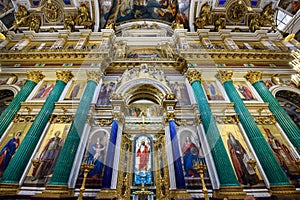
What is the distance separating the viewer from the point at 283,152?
628 cm

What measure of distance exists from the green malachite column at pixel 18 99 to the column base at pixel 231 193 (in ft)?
24.7

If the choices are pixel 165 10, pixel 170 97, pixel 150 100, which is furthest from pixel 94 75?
pixel 165 10

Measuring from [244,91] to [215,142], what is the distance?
3662mm

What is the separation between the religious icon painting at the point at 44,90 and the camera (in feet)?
26.0

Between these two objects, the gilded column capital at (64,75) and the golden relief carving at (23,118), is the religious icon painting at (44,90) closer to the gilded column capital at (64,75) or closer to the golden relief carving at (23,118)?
the gilded column capital at (64,75)

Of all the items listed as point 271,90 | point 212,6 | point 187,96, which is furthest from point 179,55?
point 212,6

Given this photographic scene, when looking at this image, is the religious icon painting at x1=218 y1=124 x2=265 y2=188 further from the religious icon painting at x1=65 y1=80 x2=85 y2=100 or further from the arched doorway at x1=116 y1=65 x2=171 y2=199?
the religious icon painting at x1=65 y1=80 x2=85 y2=100

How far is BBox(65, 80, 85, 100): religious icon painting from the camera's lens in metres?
7.96

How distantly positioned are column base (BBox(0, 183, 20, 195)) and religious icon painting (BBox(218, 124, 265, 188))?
6552 millimetres

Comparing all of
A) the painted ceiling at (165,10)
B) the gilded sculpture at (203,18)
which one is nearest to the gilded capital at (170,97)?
the gilded sculpture at (203,18)

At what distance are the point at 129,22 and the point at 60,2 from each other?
16.2ft

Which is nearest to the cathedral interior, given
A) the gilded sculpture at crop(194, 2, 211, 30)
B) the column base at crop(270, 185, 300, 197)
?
the column base at crop(270, 185, 300, 197)

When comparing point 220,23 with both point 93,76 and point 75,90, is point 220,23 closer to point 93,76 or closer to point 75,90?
point 93,76

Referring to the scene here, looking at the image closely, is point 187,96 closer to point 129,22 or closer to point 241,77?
point 241,77
